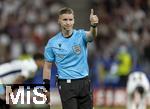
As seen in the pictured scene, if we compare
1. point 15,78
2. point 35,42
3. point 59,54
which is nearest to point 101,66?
point 35,42

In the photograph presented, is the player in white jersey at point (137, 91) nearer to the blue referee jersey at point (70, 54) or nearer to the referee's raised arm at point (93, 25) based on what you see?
the blue referee jersey at point (70, 54)

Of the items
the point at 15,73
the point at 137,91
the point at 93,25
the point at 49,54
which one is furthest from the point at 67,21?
the point at 137,91

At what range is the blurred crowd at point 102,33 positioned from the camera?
71.3 ft

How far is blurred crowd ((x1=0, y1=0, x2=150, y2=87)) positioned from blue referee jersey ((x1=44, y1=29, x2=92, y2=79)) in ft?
37.7

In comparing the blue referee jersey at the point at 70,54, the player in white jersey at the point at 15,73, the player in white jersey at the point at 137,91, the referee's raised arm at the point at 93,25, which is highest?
the referee's raised arm at the point at 93,25

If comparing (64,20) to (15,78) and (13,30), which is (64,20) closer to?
(15,78)

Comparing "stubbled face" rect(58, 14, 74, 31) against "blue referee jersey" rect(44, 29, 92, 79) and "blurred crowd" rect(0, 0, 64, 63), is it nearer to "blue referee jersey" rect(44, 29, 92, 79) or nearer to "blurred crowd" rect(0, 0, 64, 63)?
"blue referee jersey" rect(44, 29, 92, 79)

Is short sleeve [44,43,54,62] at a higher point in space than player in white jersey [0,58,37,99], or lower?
higher

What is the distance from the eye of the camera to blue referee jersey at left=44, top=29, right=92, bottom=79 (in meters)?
9.68

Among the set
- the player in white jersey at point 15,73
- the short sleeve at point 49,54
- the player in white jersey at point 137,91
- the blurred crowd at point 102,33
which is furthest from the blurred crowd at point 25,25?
the short sleeve at point 49,54

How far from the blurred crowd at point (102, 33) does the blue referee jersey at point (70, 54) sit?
11.5 meters

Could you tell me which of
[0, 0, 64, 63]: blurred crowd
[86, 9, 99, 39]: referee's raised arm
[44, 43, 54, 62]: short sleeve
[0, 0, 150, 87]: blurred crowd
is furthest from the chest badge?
[0, 0, 64, 63]: blurred crowd

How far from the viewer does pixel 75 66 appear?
9680 mm

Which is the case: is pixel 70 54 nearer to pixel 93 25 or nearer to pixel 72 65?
pixel 72 65
